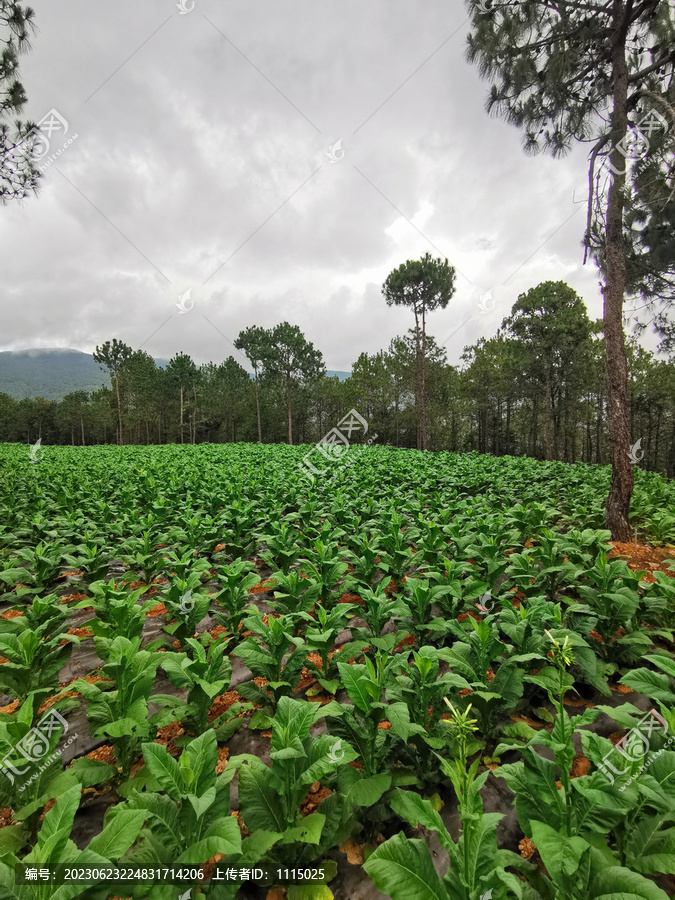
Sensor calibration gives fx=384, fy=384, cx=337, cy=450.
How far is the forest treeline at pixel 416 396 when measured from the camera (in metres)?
31.0

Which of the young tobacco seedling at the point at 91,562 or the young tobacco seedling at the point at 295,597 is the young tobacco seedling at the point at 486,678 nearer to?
the young tobacco seedling at the point at 295,597

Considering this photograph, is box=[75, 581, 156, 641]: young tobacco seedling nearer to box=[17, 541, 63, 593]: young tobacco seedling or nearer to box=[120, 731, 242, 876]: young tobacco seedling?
box=[120, 731, 242, 876]: young tobacco seedling

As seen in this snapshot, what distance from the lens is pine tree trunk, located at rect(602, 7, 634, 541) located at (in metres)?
6.75

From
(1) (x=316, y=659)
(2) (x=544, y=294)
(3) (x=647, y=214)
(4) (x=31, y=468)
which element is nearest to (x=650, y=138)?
(3) (x=647, y=214)

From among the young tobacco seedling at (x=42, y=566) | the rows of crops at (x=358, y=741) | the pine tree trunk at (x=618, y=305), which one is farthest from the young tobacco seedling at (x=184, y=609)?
the pine tree trunk at (x=618, y=305)

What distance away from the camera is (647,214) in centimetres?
903

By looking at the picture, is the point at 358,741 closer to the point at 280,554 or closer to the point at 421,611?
the point at 421,611

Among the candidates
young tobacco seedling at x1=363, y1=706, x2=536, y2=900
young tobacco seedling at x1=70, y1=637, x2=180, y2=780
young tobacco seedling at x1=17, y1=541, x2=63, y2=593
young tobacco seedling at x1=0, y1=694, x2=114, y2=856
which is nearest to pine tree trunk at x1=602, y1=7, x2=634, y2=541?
young tobacco seedling at x1=363, y1=706, x2=536, y2=900

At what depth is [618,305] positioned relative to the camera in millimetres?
6719

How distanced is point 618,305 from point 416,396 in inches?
1429

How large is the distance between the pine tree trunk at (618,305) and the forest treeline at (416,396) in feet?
40.0

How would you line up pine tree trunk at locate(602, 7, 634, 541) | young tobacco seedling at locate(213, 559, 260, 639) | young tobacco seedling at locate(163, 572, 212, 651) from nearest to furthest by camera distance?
1. young tobacco seedling at locate(163, 572, 212, 651)
2. young tobacco seedling at locate(213, 559, 260, 639)
3. pine tree trunk at locate(602, 7, 634, 541)

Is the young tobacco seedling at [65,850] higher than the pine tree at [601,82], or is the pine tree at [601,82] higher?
the pine tree at [601,82]

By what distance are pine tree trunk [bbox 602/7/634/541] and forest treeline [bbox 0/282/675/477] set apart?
12.2m
